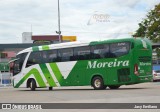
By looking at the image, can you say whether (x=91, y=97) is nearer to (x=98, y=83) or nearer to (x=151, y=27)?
(x=98, y=83)

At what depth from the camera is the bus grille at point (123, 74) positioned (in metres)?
27.2

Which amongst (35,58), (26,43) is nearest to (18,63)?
(35,58)

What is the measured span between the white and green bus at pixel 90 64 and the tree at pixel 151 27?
30728 mm

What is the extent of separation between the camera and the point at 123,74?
90.2 ft

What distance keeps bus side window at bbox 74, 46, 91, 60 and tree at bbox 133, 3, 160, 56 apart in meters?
31.9

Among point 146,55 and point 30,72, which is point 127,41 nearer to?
point 146,55

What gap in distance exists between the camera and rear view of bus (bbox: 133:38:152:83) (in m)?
27.3

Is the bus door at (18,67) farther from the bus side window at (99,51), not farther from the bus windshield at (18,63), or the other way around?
the bus side window at (99,51)

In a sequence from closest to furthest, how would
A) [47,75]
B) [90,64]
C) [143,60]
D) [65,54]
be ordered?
[143,60]
[90,64]
[65,54]
[47,75]

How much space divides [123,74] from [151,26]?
34.0 meters

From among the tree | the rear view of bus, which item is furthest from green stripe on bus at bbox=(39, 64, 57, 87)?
the tree

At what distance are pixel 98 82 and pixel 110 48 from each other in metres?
2.37

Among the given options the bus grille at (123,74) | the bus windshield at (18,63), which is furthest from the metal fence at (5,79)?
the bus grille at (123,74)

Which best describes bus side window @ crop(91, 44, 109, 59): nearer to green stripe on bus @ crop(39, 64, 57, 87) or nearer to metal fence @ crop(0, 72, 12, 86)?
green stripe on bus @ crop(39, 64, 57, 87)
